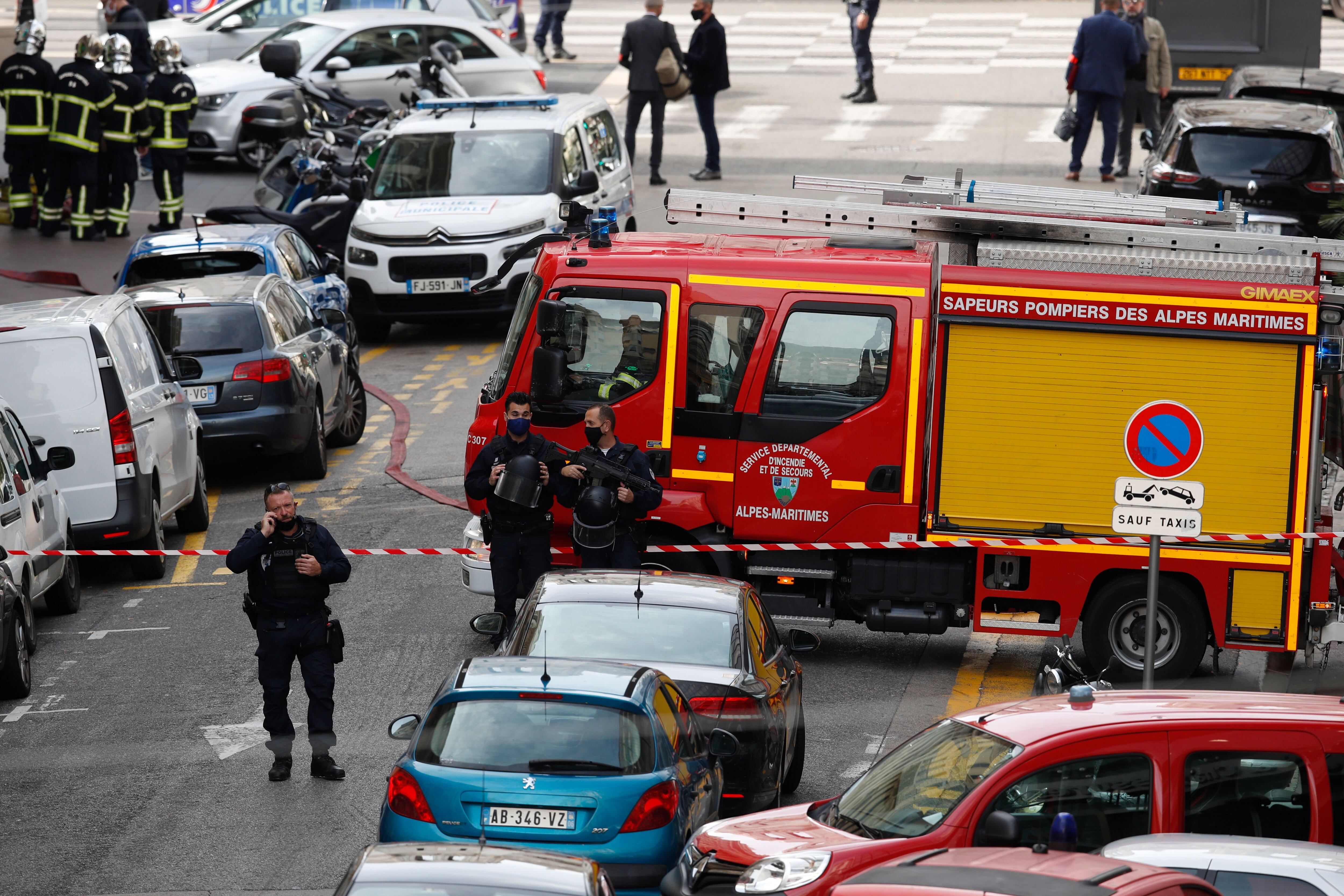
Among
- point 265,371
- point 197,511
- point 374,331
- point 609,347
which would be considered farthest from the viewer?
point 374,331

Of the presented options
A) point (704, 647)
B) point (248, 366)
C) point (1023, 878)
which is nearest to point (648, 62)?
point (248, 366)

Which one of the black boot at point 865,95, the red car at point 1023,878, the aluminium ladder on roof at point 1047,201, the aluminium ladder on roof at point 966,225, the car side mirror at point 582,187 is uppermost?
the aluminium ladder on roof at point 1047,201

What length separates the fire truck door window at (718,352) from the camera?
12.3 m

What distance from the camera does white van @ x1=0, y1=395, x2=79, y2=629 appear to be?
12.3 metres

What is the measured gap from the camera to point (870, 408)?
1215cm

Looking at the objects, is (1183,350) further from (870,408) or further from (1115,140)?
(1115,140)

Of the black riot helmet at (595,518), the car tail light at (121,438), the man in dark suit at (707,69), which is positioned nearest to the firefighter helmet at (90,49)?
the man in dark suit at (707,69)

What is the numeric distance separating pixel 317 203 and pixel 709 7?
7107 millimetres

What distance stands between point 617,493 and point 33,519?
13.1ft

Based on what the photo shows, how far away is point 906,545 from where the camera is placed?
478 inches

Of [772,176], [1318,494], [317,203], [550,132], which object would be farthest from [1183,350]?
[772,176]

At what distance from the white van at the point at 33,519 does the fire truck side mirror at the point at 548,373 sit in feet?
11.3

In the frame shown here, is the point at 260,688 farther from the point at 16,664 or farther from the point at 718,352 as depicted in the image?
the point at 718,352

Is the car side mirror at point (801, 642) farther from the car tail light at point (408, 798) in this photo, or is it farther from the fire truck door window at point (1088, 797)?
the fire truck door window at point (1088, 797)
